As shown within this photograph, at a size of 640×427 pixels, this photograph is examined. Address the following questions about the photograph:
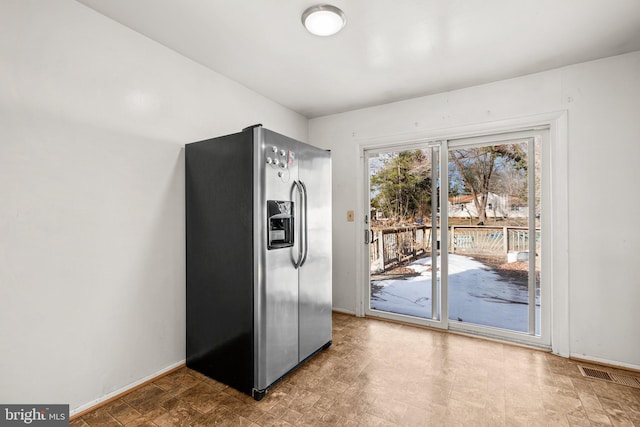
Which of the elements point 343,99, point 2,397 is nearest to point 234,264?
point 2,397

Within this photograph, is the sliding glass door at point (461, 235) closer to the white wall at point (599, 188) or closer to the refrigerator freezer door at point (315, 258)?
the white wall at point (599, 188)

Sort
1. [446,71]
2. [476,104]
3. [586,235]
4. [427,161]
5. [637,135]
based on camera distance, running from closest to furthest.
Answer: [637,135], [586,235], [446,71], [476,104], [427,161]

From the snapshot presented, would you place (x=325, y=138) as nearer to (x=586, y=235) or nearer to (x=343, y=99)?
(x=343, y=99)

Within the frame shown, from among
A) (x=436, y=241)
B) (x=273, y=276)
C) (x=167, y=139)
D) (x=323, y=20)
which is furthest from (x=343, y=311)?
(x=323, y=20)

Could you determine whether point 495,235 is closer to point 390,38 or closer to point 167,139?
point 390,38

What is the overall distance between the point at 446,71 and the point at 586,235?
6.15 feet

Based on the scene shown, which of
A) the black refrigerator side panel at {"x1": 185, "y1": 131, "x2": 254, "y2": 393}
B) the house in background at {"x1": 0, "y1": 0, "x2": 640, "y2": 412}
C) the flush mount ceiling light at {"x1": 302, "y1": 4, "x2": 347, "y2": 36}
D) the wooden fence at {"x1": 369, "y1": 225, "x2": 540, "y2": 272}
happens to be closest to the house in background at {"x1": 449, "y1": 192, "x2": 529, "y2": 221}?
the wooden fence at {"x1": 369, "y1": 225, "x2": 540, "y2": 272}

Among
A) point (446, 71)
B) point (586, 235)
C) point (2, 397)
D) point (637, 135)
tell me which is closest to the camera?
point (2, 397)

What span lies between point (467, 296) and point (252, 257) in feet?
7.91

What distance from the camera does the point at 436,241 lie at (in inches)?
129

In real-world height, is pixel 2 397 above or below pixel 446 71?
below

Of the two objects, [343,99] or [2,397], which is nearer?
[2,397]

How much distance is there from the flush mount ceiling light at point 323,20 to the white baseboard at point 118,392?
8.99 feet

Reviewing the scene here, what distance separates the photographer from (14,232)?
1.60 meters
